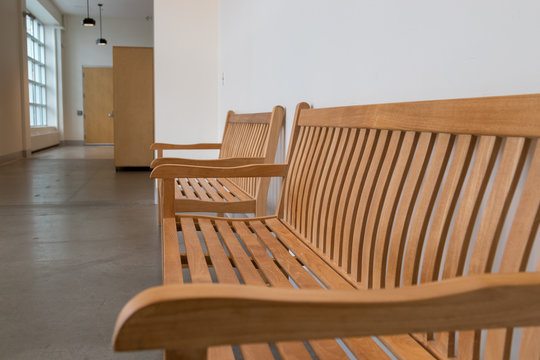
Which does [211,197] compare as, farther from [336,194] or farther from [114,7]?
[114,7]

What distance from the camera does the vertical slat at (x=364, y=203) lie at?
130 centimetres

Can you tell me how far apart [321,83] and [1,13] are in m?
8.62

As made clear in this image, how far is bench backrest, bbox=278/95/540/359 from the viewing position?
0.83 metres

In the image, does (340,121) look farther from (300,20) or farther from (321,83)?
(300,20)

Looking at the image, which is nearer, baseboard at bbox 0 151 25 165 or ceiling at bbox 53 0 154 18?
baseboard at bbox 0 151 25 165

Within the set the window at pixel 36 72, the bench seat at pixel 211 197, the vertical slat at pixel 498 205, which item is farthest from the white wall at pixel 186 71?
the window at pixel 36 72

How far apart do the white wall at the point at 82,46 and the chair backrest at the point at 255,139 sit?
1131 cm

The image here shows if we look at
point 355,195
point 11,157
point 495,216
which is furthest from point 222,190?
point 11,157

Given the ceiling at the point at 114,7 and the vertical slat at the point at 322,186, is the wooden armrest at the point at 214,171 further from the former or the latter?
the ceiling at the point at 114,7

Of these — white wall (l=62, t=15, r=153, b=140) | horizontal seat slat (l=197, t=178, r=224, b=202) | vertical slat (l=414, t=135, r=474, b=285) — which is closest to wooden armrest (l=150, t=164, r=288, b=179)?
horizontal seat slat (l=197, t=178, r=224, b=202)

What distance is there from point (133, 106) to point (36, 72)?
637 centimetres

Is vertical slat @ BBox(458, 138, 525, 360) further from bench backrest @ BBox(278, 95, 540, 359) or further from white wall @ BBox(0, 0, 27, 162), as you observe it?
white wall @ BBox(0, 0, 27, 162)

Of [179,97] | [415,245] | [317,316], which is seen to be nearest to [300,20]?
[415,245]

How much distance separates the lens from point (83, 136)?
14.3m
